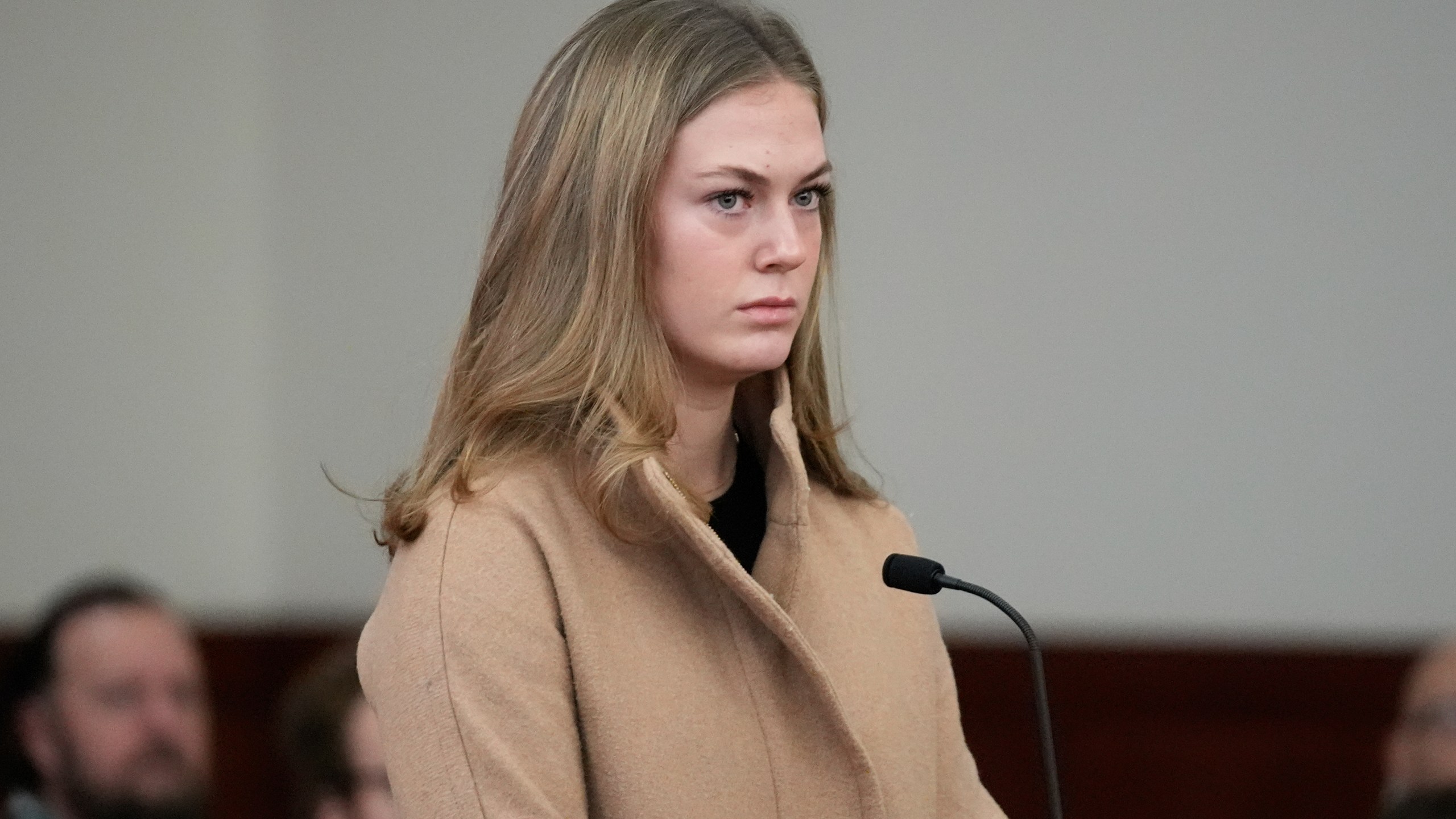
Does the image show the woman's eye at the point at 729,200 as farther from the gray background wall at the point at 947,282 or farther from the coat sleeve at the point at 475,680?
the gray background wall at the point at 947,282

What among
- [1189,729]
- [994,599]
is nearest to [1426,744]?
[1189,729]

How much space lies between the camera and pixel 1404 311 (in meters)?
3.66

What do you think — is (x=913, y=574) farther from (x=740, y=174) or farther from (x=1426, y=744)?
(x=1426, y=744)

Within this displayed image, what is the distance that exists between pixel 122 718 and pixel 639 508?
1.91 m

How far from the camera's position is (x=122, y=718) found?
3154 millimetres

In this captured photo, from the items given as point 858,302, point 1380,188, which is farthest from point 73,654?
point 1380,188

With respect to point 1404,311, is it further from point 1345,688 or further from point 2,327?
point 2,327

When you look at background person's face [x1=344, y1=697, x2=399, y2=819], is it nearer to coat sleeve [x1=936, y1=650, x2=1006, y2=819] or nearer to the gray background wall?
the gray background wall

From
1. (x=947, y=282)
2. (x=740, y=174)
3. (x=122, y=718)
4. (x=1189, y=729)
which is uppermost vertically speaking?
(x=740, y=174)

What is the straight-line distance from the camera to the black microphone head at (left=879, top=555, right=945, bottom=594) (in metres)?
1.51

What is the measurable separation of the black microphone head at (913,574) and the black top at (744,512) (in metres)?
0.19

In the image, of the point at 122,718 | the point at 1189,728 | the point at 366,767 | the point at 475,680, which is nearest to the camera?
the point at 475,680

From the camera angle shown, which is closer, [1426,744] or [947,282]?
[1426,744]

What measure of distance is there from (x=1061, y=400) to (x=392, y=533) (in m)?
2.51
